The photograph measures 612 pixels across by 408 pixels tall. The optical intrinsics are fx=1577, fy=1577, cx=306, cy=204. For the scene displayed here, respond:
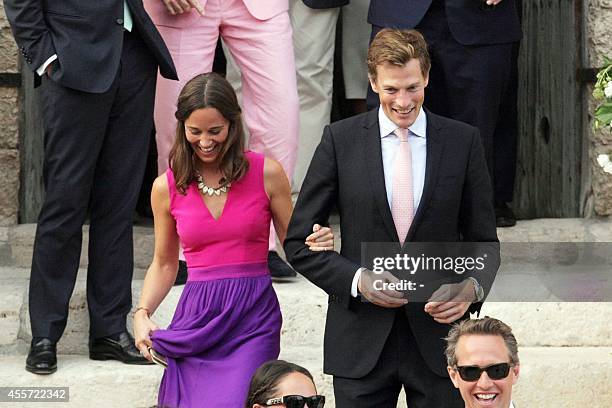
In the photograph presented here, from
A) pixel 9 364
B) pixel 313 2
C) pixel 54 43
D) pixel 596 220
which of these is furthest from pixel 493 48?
pixel 9 364

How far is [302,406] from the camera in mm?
4211

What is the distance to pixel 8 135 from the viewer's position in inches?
272

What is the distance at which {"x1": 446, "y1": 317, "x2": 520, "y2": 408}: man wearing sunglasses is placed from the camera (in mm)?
4238

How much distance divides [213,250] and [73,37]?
95 cm

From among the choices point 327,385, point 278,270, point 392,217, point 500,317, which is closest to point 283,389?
point 392,217

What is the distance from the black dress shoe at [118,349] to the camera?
18.8ft

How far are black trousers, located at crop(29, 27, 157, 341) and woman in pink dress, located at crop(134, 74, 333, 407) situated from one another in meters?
0.48

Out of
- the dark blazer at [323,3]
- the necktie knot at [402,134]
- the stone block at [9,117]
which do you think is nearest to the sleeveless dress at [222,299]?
the necktie knot at [402,134]

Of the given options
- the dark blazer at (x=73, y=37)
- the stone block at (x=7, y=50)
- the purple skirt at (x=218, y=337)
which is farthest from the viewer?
the stone block at (x=7, y=50)

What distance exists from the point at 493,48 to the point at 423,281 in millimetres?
1919

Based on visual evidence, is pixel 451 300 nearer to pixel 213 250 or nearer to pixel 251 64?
pixel 213 250

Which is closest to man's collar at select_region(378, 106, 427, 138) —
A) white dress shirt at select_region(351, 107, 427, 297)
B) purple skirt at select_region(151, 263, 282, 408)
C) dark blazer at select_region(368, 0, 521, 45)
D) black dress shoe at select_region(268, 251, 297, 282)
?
white dress shirt at select_region(351, 107, 427, 297)

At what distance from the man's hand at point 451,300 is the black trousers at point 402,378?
0.12 m

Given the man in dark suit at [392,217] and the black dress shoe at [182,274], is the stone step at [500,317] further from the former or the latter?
the man in dark suit at [392,217]
